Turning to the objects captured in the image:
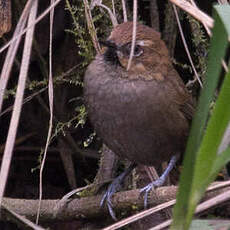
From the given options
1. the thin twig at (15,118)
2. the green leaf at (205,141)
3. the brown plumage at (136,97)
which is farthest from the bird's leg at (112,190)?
the green leaf at (205,141)

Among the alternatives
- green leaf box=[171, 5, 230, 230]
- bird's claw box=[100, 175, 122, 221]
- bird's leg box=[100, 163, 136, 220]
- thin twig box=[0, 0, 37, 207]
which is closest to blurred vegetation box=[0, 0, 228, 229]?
bird's leg box=[100, 163, 136, 220]

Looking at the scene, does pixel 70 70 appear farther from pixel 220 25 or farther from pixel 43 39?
pixel 220 25

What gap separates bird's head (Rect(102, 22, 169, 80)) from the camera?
270 centimetres

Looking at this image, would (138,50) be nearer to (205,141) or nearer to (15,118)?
(15,118)

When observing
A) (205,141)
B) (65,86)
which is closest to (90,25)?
(65,86)

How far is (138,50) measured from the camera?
2877mm

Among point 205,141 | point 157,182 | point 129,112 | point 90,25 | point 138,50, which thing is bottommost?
point 157,182

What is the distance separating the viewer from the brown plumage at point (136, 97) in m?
2.76

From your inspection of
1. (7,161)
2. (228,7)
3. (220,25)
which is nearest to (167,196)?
(7,161)

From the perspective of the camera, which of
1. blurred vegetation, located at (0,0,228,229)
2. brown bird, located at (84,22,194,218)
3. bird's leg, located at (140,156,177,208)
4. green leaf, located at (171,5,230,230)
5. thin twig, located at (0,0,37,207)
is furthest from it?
blurred vegetation, located at (0,0,228,229)

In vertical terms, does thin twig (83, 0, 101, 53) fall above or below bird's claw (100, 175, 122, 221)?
above

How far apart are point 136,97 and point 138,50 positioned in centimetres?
26

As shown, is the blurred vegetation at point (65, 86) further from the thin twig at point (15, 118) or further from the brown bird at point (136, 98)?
the thin twig at point (15, 118)

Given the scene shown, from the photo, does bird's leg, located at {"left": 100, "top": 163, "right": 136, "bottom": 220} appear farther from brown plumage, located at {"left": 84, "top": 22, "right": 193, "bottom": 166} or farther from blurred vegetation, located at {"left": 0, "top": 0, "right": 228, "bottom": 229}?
blurred vegetation, located at {"left": 0, "top": 0, "right": 228, "bottom": 229}
